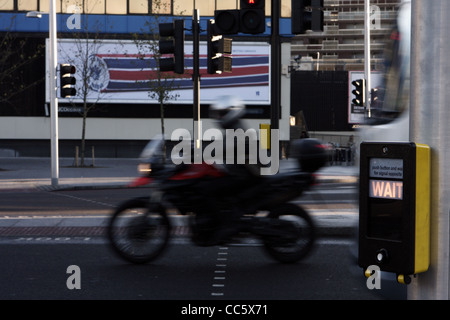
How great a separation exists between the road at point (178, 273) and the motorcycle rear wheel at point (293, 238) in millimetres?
106

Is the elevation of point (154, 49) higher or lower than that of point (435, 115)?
higher

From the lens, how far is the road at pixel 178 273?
595 cm

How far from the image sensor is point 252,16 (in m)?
11.0

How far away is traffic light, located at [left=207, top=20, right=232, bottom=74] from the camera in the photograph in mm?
13930

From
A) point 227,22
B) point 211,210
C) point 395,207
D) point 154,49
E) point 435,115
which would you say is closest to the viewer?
point 435,115

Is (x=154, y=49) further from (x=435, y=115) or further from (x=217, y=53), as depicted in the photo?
(x=435, y=115)

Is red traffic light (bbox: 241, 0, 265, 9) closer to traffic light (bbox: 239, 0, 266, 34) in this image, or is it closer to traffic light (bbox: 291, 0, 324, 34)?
traffic light (bbox: 239, 0, 266, 34)

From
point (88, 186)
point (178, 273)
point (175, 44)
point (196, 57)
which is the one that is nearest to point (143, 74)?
point (88, 186)

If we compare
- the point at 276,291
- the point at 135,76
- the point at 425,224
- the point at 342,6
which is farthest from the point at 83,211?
the point at 342,6

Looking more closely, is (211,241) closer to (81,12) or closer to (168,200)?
(168,200)

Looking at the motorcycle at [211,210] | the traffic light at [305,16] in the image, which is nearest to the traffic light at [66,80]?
the traffic light at [305,16]

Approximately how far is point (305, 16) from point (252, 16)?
34.2 inches

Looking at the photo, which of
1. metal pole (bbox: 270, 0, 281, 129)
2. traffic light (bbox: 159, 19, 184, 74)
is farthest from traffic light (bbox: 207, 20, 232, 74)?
metal pole (bbox: 270, 0, 281, 129)

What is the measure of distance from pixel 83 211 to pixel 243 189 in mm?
6099
